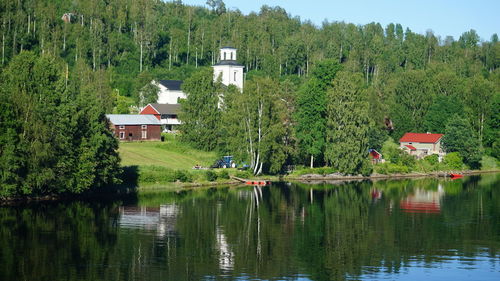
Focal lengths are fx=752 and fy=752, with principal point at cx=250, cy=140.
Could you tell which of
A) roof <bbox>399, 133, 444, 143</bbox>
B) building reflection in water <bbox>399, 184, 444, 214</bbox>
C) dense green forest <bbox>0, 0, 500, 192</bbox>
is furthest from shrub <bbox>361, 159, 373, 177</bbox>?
roof <bbox>399, 133, 444, 143</bbox>

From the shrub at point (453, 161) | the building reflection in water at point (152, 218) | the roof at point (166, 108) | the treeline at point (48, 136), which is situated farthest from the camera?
the roof at point (166, 108)

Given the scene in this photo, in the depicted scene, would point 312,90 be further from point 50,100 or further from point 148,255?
point 148,255

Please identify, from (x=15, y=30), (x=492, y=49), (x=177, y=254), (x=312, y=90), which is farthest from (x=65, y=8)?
(x=177, y=254)

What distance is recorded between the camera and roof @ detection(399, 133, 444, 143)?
103 metres

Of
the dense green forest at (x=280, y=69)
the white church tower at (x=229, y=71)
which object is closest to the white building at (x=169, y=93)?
the dense green forest at (x=280, y=69)

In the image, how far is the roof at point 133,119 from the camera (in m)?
92.0

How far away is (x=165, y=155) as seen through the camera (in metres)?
84.6

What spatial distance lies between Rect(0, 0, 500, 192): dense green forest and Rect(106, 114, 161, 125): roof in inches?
226

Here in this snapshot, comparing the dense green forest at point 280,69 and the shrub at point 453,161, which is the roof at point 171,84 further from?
the shrub at point 453,161

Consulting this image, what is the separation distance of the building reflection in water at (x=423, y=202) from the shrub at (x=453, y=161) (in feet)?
68.5

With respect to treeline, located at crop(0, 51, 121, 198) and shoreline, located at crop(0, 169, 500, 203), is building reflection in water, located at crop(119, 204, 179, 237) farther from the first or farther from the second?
shoreline, located at crop(0, 169, 500, 203)

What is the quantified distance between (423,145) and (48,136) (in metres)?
59.3

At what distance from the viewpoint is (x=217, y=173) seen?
77688 mm

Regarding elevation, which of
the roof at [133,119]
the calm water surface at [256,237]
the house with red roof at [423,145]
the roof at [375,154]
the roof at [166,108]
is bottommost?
the calm water surface at [256,237]
